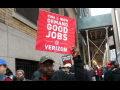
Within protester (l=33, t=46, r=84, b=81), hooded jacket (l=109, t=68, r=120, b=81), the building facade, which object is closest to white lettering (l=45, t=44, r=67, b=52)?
protester (l=33, t=46, r=84, b=81)

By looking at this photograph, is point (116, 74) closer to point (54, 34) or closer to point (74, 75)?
point (54, 34)

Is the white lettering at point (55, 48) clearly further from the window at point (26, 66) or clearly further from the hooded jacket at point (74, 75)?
the window at point (26, 66)

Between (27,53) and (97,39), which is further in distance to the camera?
(97,39)

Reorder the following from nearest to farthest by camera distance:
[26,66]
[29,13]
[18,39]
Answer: [18,39], [26,66], [29,13]

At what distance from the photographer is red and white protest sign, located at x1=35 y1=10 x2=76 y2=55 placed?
3682 mm

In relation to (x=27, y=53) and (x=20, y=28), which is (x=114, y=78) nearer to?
(x=27, y=53)

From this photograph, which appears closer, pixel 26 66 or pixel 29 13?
pixel 26 66

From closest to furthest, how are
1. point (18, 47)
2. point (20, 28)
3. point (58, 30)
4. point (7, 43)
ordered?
point (58, 30)
point (7, 43)
point (18, 47)
point (20, 28)

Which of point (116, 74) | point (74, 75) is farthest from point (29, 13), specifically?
point (74, 75)

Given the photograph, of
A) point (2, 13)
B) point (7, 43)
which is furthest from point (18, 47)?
point (2, 13)

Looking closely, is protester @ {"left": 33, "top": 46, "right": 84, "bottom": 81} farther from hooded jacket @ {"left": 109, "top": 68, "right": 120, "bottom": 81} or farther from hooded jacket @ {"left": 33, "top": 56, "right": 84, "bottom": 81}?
hooded jacket @ {"left": 109, "top": 68, "right": 120, "bottom": 81}

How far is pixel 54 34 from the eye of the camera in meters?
3.87
